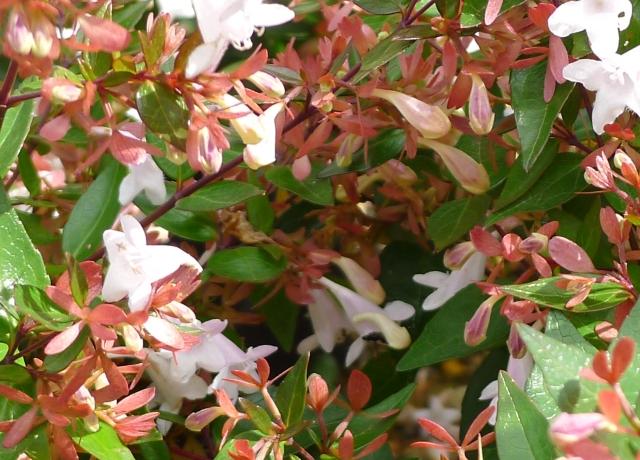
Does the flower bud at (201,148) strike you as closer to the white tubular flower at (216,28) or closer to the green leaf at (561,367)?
the white tubular flower at (216,28)

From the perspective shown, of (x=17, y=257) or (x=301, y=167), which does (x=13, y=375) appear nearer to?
(x=17, y=257)

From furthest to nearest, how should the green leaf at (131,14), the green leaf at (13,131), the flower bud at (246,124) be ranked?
the green leaf at (131,14), the green leaf at (13,131), the flower bud at (246,124)

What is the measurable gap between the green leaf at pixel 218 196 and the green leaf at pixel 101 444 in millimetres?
188

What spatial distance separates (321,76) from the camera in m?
0.73

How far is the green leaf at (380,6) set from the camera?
744mm

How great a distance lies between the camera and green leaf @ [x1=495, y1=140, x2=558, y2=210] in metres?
0.75

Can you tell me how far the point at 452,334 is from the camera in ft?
2.58

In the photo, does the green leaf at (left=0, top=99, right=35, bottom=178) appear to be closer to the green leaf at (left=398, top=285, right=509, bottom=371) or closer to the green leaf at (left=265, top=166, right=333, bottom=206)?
the green leaf at (left=265, top=166, right=333, bottom=206)

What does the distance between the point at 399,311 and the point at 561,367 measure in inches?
12.4

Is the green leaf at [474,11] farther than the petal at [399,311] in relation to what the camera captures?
No

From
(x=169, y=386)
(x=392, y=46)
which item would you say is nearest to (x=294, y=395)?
(x=169, y=386)

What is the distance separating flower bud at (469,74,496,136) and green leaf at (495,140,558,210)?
60mm

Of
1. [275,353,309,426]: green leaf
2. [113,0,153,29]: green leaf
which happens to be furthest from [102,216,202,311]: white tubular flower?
[113,0,153,29]: green leaf

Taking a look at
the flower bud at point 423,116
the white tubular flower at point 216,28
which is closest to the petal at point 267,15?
the white tubular flower at point 216,28
